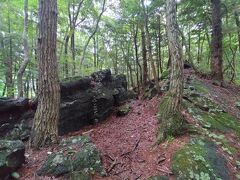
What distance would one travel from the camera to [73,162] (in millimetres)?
4738

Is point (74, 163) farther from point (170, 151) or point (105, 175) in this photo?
point (170, 151)

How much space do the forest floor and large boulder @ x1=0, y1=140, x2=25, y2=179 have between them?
0.65 ft

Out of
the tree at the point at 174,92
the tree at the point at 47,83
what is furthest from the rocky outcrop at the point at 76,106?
the tree at the point at 174,92

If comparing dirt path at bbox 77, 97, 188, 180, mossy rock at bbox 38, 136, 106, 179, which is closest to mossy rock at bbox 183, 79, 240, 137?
dirt path at bbox 77, 97, 188, 180

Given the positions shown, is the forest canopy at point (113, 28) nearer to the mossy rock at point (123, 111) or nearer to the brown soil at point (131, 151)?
the mossy rock at point (123, 111)

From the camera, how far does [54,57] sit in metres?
6.19

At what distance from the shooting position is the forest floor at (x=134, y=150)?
4562mm

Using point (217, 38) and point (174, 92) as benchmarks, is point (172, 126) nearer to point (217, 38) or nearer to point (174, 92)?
point (174, 92)

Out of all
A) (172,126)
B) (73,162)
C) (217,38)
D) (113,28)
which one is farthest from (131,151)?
(113,28)

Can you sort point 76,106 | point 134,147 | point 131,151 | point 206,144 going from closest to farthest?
point 206,144, point 131,151, point 134,147, point 76,106

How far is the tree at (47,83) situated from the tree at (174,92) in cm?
272

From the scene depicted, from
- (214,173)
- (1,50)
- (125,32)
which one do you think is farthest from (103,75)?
(1,50)

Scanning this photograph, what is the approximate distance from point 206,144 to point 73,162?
288 centimetres

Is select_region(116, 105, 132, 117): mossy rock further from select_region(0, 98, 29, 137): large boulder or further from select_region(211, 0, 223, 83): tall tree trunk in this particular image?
select_region(211, 0, 223, 83): tall tree trunk
